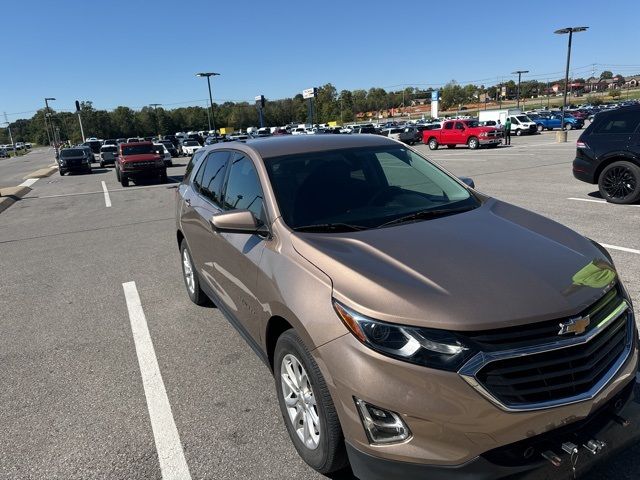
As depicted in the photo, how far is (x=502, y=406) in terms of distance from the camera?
189 centimetres

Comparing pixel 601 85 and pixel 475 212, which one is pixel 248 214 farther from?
pixel 601 85

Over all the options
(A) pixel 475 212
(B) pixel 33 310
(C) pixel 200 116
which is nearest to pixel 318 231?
(A) pixel 475 212

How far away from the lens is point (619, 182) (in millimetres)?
9094

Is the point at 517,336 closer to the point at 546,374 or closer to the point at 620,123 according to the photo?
the point at 546,374

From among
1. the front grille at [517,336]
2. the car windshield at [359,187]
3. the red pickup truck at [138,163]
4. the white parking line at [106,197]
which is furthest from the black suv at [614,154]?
the red pickup truck at [138,163]

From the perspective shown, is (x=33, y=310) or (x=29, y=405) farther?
(x=33, y=310)

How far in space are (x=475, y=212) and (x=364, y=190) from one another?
78cm

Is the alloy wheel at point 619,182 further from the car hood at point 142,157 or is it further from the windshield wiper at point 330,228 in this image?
the car hood at point 142,157

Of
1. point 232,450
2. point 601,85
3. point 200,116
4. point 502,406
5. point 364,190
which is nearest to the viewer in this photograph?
point 502,406

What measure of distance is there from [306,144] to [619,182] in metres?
7.86

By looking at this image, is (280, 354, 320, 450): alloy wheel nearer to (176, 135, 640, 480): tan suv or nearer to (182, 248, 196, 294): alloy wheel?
(176, 135, 640, 480): tan suv

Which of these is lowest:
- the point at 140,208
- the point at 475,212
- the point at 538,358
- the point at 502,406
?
the point at 140,208

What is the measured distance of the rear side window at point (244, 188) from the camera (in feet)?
10.8

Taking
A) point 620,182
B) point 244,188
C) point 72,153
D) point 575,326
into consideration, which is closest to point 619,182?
point 620,182
